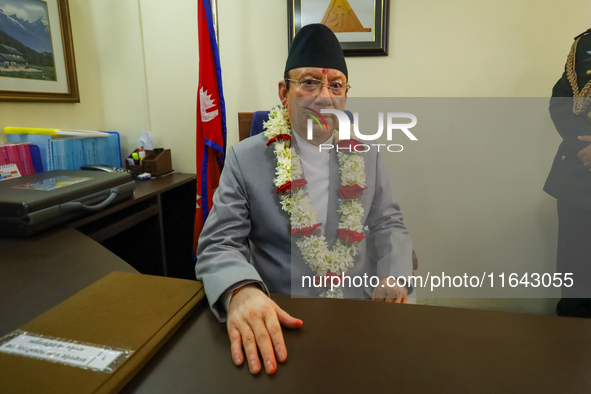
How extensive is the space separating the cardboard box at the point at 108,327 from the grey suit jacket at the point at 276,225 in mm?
248

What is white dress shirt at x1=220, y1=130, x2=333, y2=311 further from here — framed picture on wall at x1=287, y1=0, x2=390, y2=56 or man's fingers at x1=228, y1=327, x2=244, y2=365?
framed picture on wall at x1=287, y1=0, x2=390, y2=56

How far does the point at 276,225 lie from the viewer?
104 centimetres

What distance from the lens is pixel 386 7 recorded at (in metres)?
1.88

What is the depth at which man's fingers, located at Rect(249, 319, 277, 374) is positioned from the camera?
1.59 ft

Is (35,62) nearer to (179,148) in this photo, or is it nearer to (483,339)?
(179,148)

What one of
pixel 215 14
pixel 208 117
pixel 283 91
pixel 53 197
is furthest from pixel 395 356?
pixel 215 14

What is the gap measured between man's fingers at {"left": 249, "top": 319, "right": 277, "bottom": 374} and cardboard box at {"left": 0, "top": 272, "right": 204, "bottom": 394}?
0.14 m

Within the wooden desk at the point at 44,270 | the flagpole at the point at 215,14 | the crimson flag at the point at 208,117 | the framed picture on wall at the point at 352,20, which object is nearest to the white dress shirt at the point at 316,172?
the wooden desk at the point at 44,270

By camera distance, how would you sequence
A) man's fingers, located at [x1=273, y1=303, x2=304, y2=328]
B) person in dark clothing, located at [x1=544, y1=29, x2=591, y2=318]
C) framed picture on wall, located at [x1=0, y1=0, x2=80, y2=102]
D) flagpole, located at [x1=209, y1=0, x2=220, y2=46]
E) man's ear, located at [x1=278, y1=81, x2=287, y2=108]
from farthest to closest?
flagpole, located at [x1=209, y1=0, x2=220, y2=46]
framed picture on wall, located at [x1=0, y1=0, x2=80, y2=102]
person in dark clothing, located at [x1=544, y1=29, x2=591, y2=318]
man's ear, located at [x1=278, y1=81, x2=287, y2=108]
man's fingers, located at [x1=273, y1=303, x2=304, y2=328]

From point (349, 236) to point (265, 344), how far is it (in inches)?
22.8

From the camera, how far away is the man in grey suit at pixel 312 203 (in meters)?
0.96

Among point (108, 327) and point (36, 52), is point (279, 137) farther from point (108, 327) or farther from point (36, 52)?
point (36, 52)

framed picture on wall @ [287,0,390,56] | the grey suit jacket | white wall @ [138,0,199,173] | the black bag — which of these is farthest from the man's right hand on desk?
white wall @ [138,0,199,173]

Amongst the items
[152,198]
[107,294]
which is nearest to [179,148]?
[152,198]
